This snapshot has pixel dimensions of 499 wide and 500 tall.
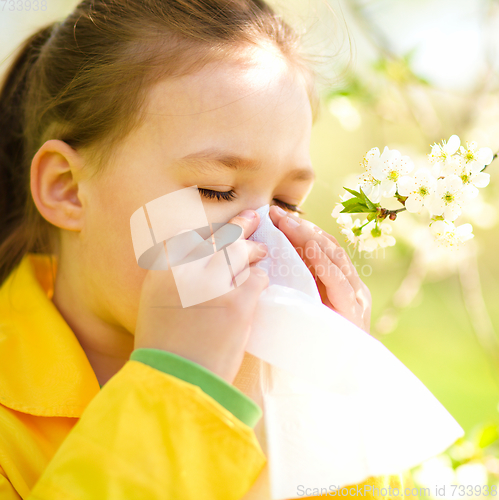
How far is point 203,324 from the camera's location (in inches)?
24.8

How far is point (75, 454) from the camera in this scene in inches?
21.5

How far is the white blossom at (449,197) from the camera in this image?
0.68m

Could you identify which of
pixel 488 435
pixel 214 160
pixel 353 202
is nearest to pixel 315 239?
pixel 353 202

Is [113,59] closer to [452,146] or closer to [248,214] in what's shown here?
[248,214]

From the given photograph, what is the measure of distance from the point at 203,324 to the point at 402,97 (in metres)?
1.20

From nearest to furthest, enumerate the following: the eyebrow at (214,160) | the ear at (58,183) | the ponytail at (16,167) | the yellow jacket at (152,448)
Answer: the yellow jacket at (152,448) → the eyebrow at (214,160) → the ear at (58,183) → the ponytail at (16,167)

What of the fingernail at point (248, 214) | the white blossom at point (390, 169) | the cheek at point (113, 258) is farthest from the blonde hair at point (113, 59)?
the white blossom at point (390, 169)

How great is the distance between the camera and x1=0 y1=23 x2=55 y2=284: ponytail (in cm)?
118

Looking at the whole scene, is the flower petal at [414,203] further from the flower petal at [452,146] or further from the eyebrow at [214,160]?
the eyebrow at [214,160]

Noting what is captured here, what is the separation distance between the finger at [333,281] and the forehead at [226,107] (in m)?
0.23

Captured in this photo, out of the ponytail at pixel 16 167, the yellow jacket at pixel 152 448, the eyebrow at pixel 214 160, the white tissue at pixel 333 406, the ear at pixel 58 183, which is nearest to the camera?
the yellow jacket at pixel 152 448

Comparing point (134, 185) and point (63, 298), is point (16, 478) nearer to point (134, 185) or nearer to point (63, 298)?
point (63, 298)

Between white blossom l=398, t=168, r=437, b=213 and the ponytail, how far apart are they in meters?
0.94

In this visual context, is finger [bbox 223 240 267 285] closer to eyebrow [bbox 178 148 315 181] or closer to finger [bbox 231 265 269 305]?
finger [bbox 231 265 269 305]
